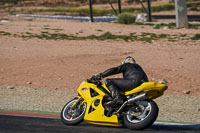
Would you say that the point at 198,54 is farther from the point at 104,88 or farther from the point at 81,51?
the point at 104,88

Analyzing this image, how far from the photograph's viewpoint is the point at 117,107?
8.30m

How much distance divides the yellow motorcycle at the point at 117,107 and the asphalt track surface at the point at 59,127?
0.55ft

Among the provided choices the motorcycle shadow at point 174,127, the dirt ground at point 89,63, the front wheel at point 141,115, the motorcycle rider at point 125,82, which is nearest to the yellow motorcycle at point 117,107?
the front wheel at point 141,115

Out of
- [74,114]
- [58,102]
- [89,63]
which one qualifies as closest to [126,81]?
[74,114]

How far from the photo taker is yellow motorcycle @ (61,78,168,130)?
781 centimetres

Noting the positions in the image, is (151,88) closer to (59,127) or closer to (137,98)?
(137,98)

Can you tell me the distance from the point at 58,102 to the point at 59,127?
4181 mm

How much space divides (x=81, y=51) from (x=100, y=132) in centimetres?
1413

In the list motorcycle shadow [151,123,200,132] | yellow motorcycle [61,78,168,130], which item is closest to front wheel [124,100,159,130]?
yellow motorcycle [61,78,168,130]

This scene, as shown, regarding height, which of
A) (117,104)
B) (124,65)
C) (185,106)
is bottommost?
(185,106)

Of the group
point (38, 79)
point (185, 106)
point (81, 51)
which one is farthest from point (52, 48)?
point (185, 106)

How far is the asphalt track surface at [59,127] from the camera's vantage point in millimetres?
8156

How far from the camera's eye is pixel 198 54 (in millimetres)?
20766

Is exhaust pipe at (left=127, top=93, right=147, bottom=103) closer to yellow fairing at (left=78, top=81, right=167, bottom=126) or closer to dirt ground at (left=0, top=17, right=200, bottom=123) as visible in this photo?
yellow fairing at (left=78, top=81, right=167, bottom=126)
